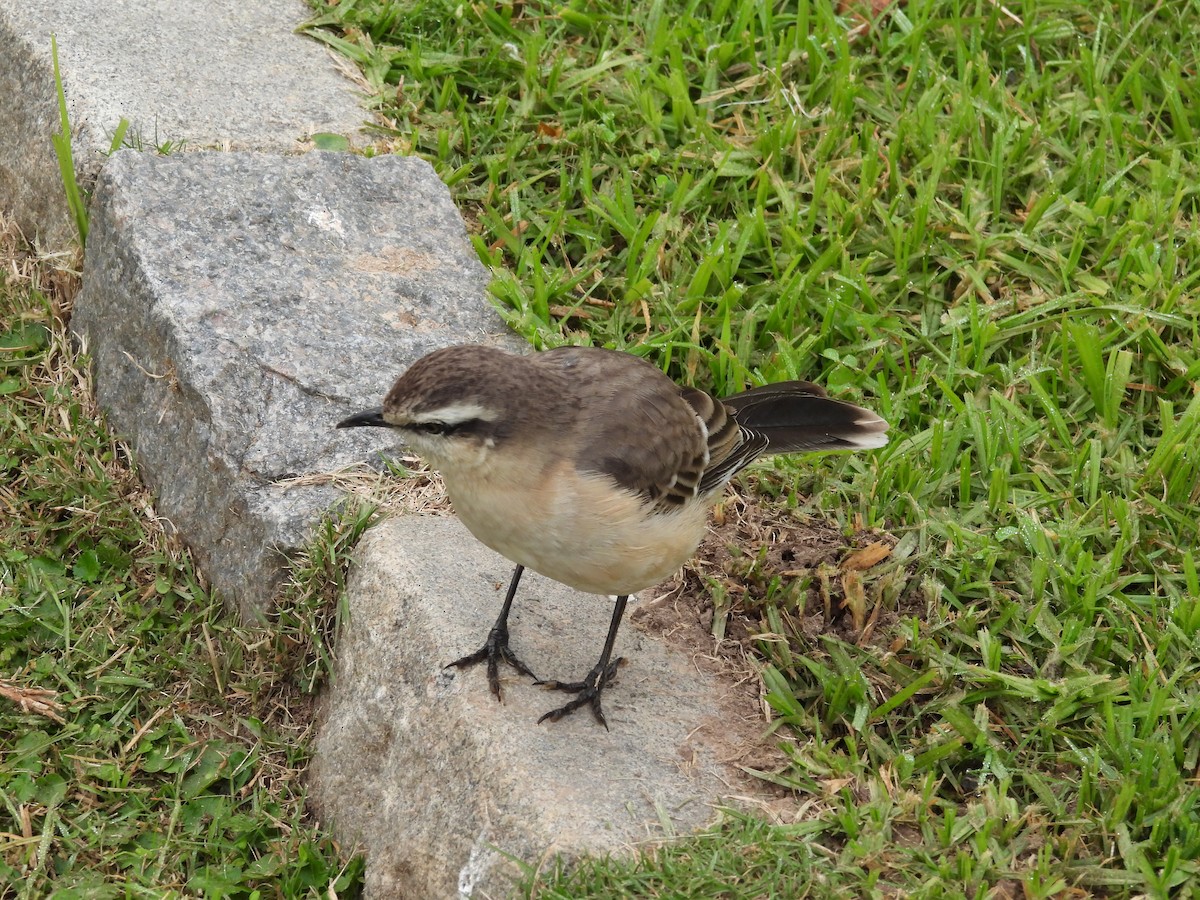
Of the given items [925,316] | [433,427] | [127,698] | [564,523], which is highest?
[433,427]

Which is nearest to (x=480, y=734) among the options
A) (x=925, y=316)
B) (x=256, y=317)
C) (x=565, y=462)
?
(x=565, y=462)

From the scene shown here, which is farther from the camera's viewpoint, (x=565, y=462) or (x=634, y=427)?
(x=634, y=427)

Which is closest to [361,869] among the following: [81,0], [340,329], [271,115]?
[340,329]

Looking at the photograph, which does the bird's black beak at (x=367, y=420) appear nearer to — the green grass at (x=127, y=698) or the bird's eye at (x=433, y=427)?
the bird's eye at (x=433, y=427)

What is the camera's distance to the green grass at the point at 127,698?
470cm

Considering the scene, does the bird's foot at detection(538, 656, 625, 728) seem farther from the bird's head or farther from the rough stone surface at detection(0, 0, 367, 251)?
the rough stone surface at detection(0, 0, 367, 251)

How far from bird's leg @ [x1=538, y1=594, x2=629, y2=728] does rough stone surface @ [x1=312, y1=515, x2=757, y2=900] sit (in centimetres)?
4

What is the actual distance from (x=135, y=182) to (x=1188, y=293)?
5.01 meters

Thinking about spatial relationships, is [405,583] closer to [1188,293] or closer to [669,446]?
[669,446]

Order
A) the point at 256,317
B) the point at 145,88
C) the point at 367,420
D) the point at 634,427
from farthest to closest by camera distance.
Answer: the point at 145,88 < the point at 256,317 < the point at 634,427 < the point at 367,420

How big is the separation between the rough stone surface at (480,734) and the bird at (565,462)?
0.37 feet

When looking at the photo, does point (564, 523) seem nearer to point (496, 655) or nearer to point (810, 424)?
point (496, 655)

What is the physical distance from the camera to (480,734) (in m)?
4.52

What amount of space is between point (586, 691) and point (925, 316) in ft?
8.95
